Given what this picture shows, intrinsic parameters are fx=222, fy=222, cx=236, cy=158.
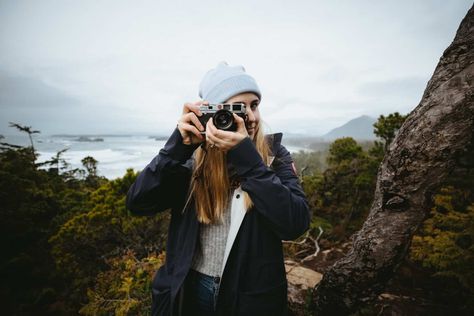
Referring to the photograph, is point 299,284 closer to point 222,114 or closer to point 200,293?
point 200,293

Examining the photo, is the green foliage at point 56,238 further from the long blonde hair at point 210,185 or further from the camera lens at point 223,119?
the camera lens at point 223,119

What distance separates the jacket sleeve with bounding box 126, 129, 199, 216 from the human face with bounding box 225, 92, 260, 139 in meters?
0.39

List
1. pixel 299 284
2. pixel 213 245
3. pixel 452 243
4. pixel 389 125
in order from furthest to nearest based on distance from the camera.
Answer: pixel 389 125, pixel 452 243, pixel 299 284, pixel 213 245

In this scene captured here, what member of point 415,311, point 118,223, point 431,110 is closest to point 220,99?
point 431,110

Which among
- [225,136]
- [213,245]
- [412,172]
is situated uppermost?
[225,136]

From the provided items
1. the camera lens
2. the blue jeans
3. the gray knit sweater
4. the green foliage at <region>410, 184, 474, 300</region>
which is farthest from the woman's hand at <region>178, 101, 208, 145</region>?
the green foliage at <region>410, 184, 474, 300</region>

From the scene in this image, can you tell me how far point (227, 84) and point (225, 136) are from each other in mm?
477

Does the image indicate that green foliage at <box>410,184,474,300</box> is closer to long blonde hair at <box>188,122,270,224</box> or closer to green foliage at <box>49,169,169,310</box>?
long blonde hair at <box>188,122,270,224</box>

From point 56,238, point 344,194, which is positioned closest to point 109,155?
point 56,238

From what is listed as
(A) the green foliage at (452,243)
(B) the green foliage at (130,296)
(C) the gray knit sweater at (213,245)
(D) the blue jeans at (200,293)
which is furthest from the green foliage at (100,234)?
(A) the green foliage at (452,243)

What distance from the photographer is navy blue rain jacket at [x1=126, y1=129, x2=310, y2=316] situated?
1195 mm

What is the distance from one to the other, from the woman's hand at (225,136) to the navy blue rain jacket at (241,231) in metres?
0.04

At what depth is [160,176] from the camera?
49.4 inches

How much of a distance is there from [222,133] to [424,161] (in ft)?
4.59
